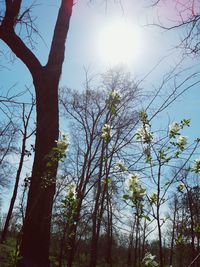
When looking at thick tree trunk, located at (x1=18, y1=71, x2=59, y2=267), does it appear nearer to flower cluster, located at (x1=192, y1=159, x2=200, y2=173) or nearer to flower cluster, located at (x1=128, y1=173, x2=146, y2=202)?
flower cluster, located at (x1=128, y1=173, x2=146, y2=202)

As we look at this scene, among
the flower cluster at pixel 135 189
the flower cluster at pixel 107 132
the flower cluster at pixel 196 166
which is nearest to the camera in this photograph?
the flower cluster at pixel 135 189

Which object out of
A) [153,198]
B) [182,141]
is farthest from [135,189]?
[182,141]

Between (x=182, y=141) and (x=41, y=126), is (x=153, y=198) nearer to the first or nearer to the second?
(x=182, y=141)

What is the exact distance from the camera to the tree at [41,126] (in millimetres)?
2752

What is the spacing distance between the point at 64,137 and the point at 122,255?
2108 inches

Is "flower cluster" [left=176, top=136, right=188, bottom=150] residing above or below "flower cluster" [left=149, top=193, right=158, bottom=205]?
above

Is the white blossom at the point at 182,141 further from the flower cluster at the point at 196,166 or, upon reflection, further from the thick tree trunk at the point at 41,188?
the thick tree trunk at the point at 41,188

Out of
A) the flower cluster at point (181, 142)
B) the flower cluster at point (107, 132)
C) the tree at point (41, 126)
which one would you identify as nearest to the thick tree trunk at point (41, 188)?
the tree at point (41, 126)

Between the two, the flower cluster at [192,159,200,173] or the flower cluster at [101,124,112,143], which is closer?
the flower cluster at [101,124,112,143]

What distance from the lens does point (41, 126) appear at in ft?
10.5

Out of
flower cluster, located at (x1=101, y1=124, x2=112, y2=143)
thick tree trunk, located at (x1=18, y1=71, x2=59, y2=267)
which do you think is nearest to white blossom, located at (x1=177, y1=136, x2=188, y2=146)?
flower cluster, located at (x1=101, y1=124, x2=112, y2=143)

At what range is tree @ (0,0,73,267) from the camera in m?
2.75

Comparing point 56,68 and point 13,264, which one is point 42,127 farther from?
point 13,264

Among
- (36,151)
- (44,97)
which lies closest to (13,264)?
(36,151)
